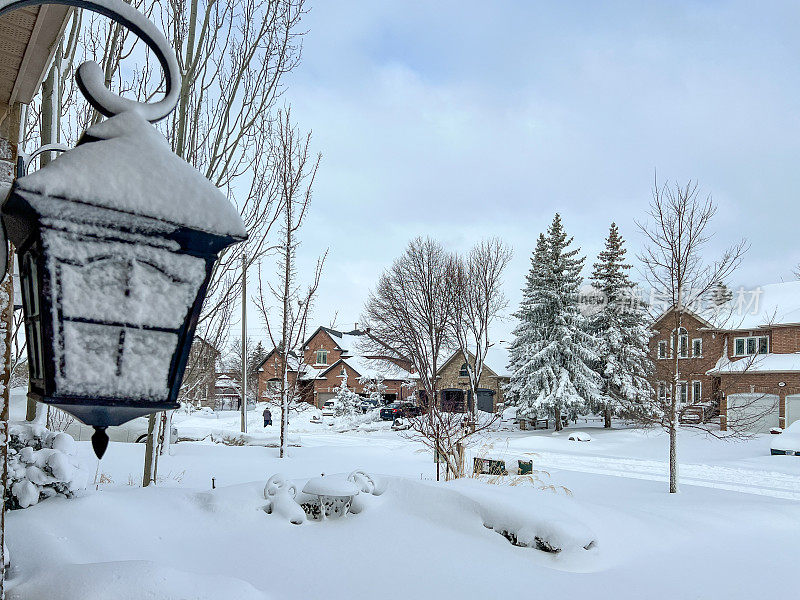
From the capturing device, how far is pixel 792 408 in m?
21.2

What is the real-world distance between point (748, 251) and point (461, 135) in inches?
242

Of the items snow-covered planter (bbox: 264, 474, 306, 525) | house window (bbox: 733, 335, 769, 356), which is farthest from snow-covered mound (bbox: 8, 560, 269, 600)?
house window (bbox: 733, 335, 769, 356)

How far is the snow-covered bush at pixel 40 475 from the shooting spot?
4.68 m

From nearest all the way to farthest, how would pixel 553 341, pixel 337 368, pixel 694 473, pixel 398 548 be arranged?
pixel 398 548 → pixel 694 473 → pixel 553 341 → pixel 337 368

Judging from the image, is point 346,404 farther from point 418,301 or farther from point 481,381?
point 418,301

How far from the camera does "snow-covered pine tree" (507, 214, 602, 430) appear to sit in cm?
2314

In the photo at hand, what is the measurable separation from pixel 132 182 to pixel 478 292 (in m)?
20.7

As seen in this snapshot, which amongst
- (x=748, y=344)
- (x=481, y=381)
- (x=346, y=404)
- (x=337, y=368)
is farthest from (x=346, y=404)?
(x=748, y=344)

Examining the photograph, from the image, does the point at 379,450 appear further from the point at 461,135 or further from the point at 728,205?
the point at 728,205

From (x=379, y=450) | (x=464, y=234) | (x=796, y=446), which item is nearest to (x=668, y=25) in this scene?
(x=379, y=450)

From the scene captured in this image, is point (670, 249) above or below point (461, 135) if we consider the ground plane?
below

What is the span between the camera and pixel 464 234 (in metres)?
23.4

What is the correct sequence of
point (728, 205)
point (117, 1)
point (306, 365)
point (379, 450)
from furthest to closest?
point (306, 365) < point (379, 450) < point (728, 205) < point (117, 1)

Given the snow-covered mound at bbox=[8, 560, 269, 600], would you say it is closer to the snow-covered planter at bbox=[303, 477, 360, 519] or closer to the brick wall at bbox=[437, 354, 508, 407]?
the snow-covered planter at bbox=[303, 477, 360, 519]
